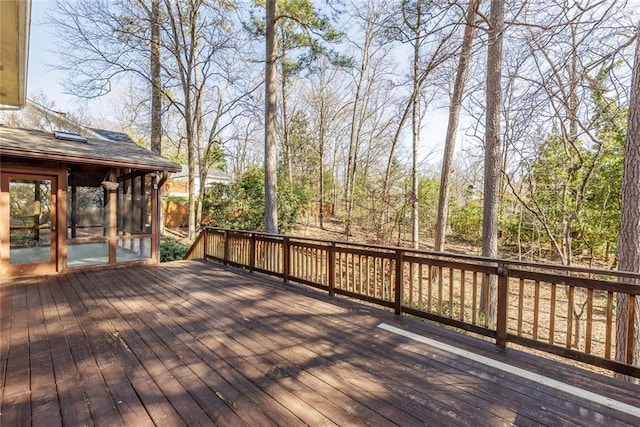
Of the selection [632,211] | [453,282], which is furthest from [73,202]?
[632,211]

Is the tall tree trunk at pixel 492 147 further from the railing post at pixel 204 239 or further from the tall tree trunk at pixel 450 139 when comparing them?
the railing post at pixel 204 239

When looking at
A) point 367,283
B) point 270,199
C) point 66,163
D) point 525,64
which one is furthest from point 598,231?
point 66,163

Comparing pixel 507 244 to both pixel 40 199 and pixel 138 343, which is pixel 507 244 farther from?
pixel 40 199

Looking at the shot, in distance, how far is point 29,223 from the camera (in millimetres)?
5492

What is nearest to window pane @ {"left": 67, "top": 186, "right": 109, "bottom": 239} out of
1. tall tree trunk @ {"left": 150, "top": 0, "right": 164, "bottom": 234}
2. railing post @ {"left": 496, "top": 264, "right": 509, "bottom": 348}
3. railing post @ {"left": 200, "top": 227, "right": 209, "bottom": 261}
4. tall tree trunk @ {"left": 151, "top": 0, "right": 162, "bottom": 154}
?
railing post @ {"left": 200, "top": 227, "right": 209, "bottom": 261}

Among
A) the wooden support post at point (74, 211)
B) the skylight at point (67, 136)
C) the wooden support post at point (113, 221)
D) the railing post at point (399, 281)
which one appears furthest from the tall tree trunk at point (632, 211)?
the skylight at point (67, 136)

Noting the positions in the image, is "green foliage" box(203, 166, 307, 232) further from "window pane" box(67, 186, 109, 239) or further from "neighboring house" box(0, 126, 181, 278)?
"window pane" box(67, 186, 109, 239)

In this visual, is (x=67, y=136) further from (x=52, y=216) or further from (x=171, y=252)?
(x=171, y=252)

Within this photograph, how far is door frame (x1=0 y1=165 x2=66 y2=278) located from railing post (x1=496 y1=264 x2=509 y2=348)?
7.01 metres

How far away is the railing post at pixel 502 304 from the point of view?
9.56 ft

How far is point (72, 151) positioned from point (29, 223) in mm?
1454

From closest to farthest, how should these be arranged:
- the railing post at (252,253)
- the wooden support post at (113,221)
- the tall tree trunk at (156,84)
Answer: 1. the railing post at (252,253)
2. the wooden support post at (113,221)
3. the tall tree trunk at (156,84)

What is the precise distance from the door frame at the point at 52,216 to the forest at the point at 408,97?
13.0 feet

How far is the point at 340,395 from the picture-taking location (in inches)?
84.4
